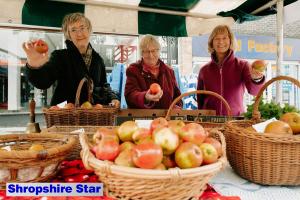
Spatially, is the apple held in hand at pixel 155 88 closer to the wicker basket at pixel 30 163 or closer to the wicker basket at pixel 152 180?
the wicker basket at pixel 30 163

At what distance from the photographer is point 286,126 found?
1221 mm

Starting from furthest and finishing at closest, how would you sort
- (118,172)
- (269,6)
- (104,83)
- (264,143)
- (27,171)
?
(269,6), (104,83), (264,143), (27,171), (118,172)

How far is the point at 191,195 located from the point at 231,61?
88.3 inches

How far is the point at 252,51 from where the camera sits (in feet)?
28.7

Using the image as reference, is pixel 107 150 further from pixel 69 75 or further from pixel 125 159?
pixel 69 75

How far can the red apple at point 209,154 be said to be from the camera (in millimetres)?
931

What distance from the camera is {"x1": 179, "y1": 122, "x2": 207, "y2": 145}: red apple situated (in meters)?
0.99

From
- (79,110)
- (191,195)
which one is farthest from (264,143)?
(79,110)

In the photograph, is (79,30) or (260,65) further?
(79,30)

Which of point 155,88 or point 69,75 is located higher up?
point 69,75

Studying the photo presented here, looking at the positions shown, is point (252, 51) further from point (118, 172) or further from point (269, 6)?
point (118, 172)

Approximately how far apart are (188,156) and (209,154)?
0.09 metres

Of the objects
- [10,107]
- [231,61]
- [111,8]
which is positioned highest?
[111,8]

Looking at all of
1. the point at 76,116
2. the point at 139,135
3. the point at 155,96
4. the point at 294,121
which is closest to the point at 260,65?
the point at 155,96
